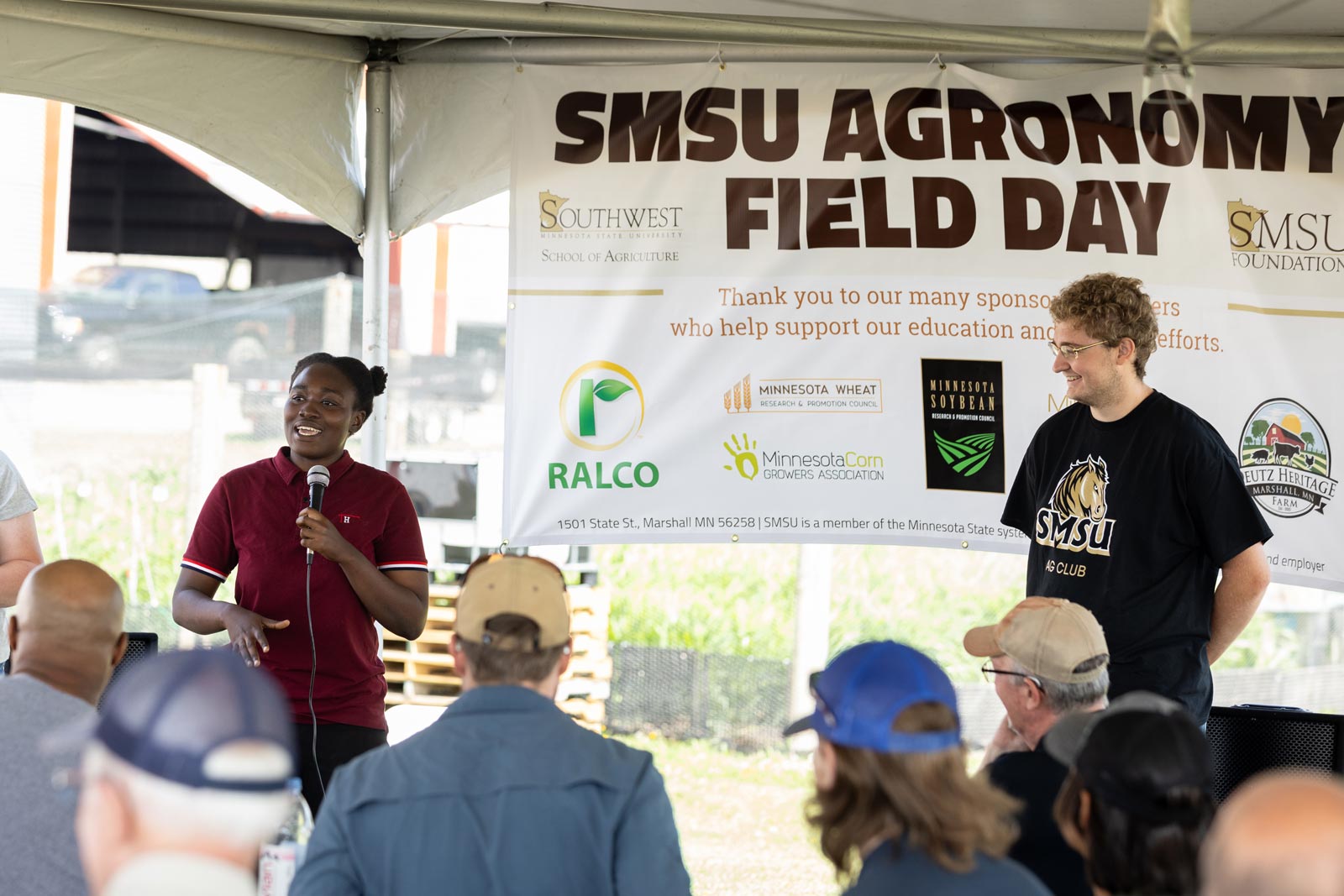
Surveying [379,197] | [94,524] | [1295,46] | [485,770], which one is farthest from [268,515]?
[94,524]

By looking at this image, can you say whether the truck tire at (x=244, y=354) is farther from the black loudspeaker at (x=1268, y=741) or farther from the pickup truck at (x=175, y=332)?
the black loudspeaker at (x=1268, y=741)

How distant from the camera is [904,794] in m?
1.72

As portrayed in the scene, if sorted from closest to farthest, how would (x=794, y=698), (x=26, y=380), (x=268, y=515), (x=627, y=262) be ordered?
(x=268, y=515), (x=627, y=262), (x=794, y=698), (x=26, y=380)

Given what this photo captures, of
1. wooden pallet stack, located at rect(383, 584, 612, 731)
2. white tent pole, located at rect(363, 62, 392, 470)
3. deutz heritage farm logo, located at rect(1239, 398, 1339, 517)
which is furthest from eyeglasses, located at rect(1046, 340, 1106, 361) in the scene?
wooden pallet stack, located at rect(383, 584, 612, 731)

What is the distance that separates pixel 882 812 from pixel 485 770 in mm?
582

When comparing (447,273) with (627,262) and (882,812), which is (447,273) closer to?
(627,262)

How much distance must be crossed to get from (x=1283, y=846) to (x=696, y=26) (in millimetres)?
3027

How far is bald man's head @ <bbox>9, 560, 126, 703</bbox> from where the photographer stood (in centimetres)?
204

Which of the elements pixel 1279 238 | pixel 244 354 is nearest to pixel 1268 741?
pixel 1279 238

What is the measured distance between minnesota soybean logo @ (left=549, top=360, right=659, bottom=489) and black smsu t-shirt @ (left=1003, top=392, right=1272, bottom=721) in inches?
54.8

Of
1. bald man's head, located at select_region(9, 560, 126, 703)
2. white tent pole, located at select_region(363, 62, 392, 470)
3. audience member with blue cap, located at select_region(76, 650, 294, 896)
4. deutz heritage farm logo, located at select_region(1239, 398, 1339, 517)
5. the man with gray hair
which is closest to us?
audience member with blue cap, located at select_region(76, 650, 294, 896)

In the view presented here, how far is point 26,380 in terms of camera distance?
804cm

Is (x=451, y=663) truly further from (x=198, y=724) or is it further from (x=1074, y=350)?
(x=198, y=724)

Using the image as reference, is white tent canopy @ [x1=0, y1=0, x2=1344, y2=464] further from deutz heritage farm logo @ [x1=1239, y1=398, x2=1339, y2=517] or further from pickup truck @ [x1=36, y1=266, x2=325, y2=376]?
pickup truck @ [x1=36, y1=266, x2=325, y2=376]
